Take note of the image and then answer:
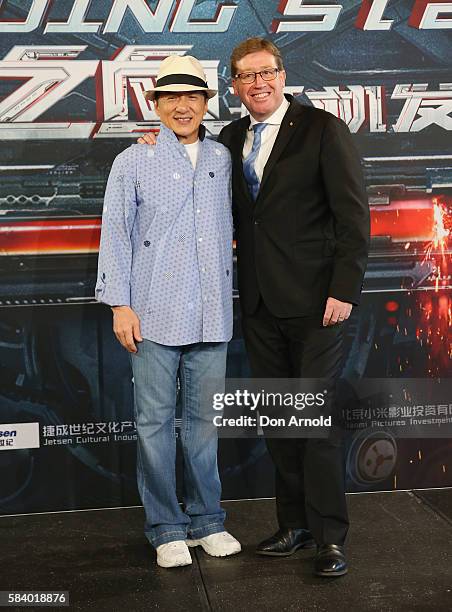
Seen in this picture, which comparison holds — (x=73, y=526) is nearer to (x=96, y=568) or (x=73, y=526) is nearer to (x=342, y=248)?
(x=96, y=568)

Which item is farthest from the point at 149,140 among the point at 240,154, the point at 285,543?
the point at 285,543

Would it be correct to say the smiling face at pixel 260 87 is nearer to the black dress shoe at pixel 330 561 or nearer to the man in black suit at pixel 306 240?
the man in black suit at pixel 306 240

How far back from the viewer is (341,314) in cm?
280

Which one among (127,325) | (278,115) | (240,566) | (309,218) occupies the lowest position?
(240,566)

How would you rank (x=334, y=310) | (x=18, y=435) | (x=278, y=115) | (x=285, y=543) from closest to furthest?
1. (x=334, y=310)
2. (x=278, y=115)
3. (x=285, y=543)
4. (x=18, y=435)

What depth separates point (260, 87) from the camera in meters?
2.80

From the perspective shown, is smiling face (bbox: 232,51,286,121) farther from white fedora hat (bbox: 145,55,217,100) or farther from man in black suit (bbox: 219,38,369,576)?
white fedora hat (bbox: 145,55,217,100)

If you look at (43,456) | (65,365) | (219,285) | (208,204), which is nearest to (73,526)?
(43,456)

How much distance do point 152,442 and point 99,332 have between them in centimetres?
68

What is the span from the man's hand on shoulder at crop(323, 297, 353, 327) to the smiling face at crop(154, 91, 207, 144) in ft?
2.32

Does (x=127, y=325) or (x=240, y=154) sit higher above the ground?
(x=240, y=154)

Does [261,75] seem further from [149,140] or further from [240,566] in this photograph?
[240,566]

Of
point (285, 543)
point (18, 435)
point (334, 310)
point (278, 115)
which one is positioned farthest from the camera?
point (18, 435)

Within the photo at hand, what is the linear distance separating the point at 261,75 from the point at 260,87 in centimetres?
4
